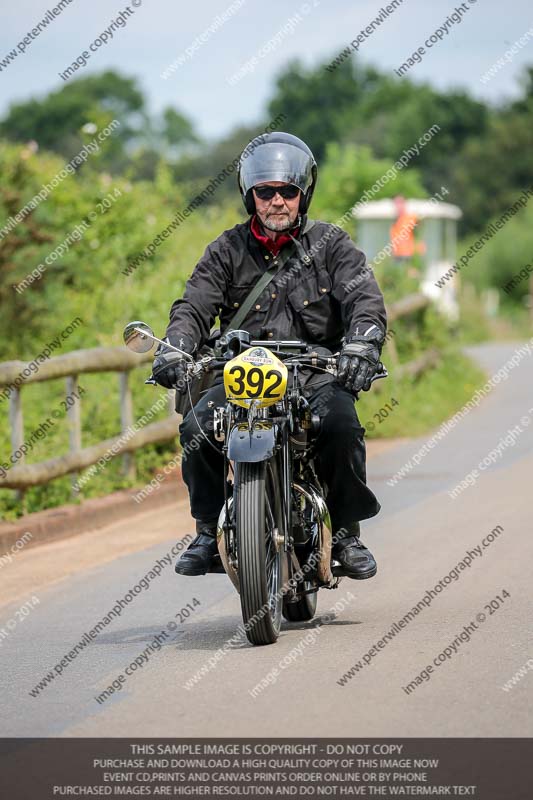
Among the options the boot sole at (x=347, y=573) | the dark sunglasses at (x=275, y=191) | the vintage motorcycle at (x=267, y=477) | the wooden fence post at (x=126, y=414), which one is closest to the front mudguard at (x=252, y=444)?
the vintage motorcycle at (x=267, y=477)

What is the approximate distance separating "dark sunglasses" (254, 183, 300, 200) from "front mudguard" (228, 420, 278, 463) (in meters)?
1.19

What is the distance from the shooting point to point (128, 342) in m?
6.64

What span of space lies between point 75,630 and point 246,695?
80.4 inches

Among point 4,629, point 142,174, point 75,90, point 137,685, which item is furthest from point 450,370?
point 75,90

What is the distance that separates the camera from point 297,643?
271 inches

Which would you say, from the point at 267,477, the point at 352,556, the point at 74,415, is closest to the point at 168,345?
the point at 267,477

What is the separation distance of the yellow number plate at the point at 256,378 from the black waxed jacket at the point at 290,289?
0.60 m

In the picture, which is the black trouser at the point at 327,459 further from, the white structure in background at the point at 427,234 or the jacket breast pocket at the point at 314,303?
the white structure in background at the point at 427,234

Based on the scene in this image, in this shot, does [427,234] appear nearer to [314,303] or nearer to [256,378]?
[314,303]

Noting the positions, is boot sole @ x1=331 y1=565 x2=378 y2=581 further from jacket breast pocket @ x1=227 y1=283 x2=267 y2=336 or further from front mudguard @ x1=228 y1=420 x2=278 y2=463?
jacket breast pocket @ x1=227 y1=283 x2=267 y2=336

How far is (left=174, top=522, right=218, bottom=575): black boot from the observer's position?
6.99m

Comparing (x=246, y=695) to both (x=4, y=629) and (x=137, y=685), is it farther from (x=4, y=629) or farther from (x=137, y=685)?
(x=4, y=629)

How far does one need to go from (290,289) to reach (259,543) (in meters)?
1.36

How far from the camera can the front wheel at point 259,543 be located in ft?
21.0
